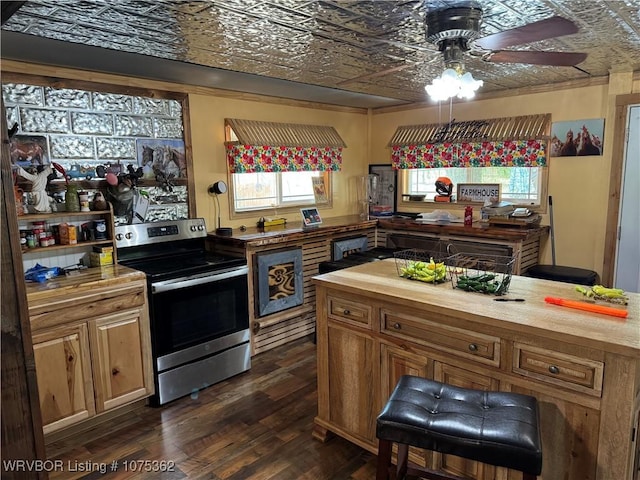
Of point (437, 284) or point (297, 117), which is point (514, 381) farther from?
point (297, 117)

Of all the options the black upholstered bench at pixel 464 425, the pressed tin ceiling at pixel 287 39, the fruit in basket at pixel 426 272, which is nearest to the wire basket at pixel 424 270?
the fruit in basket at pixel 426 272

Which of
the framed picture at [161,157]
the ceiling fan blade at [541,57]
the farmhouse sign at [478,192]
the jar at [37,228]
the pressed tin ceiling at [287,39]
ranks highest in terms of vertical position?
the pressed tin ceiling at [287,39]

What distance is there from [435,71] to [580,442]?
261 centimetres

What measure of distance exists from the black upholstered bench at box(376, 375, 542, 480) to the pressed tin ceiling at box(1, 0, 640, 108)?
1673mm

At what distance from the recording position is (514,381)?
5.90 feet

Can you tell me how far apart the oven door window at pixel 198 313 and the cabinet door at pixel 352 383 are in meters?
1.14

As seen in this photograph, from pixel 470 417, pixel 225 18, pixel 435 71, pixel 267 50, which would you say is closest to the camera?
pixel 470 417

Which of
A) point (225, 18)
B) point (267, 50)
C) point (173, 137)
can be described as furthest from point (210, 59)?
point (173, 137)

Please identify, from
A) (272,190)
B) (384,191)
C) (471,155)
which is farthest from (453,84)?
(384,191)

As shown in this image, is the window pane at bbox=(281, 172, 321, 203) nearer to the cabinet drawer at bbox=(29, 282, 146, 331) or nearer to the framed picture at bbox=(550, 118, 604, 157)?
the cabinet drawer at bbox=(29, 282, 146, 331)

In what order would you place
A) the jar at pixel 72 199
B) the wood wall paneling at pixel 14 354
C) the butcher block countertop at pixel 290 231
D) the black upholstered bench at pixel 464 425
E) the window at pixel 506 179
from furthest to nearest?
the window at pixel 506 179 < the butcher block countertop at pixel 290 231 < the jar at pixel 72 199 < the black upholstered bench at pixel 464 425 < the wood wall paneling at pixel 14 354

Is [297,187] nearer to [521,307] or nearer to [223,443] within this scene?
[223,443]

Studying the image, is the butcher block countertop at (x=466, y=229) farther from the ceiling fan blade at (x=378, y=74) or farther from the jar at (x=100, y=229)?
the jar at (x=100, y=229)

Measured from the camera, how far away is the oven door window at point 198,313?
2955 millimetres
